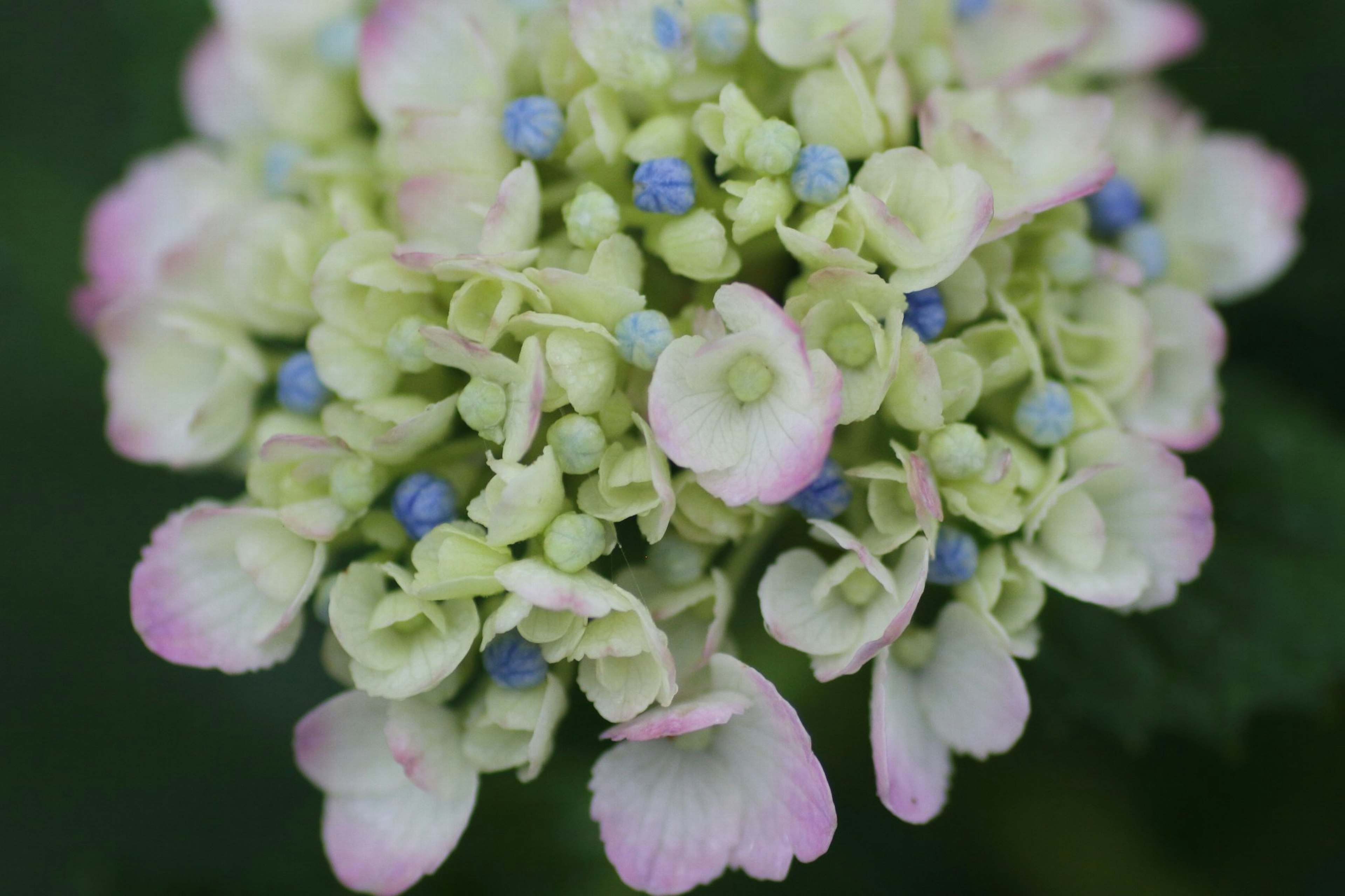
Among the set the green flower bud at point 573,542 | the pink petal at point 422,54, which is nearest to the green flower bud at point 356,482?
the green flower bud at point 573,542

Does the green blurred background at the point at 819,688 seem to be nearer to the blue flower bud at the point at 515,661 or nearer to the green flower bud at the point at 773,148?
the blue flower bud at the point at 515,661

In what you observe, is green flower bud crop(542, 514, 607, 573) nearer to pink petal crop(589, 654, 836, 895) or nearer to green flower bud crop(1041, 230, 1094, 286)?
pink petal crop(589, 654, 836, 895)

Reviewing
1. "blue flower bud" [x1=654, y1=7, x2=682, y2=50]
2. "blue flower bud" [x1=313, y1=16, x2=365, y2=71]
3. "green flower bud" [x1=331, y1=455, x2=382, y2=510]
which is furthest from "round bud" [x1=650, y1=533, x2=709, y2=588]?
"blue flower bud" [x1=313, y1=16, x2=365, y2=71]

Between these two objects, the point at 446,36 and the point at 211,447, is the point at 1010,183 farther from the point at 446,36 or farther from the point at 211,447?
the point at 211,447

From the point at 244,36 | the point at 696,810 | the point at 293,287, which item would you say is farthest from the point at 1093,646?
the point at 244,36

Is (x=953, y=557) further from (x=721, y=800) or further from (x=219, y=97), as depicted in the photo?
(x=219, y=97)
